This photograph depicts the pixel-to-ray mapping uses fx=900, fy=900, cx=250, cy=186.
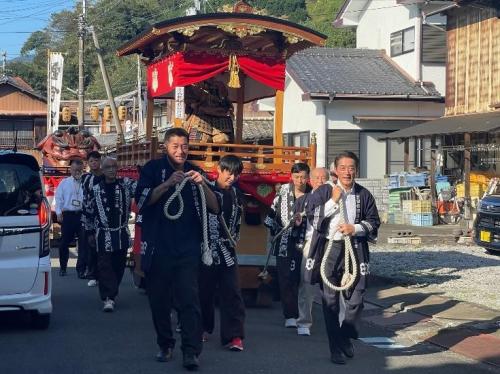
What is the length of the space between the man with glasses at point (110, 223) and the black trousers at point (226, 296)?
281 cm

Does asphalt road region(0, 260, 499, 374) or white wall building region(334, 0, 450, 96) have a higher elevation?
white wall building region(334, 0, 450, 96)

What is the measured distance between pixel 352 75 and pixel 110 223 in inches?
775

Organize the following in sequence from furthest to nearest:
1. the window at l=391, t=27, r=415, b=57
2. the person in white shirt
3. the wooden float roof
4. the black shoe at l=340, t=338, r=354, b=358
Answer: the window at l=391, t=27, r=415, b=57
the person in white shirt
the wooden float roof
the black shoe at l=340, t=338, r=354, b=358

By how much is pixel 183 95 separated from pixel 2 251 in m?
4.70

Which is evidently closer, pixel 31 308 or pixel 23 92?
pixel 31 308

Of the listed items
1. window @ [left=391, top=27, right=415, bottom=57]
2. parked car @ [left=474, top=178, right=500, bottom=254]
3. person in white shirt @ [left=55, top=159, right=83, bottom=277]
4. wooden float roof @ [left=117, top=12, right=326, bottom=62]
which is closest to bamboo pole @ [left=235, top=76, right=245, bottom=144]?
wooden float roof @ [left=117, top=12, right=326, bottom=62]

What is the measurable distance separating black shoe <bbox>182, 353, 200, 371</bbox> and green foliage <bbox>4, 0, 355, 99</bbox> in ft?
157

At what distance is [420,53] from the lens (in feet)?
97.3

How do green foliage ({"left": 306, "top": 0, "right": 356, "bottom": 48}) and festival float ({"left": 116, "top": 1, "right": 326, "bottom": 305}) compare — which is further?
green foliage ({"left": 306, "top": 0, "right": 356, "bottom": 48})

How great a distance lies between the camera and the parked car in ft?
55.9

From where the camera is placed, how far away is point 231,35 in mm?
12562

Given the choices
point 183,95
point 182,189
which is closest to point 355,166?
point 182,189

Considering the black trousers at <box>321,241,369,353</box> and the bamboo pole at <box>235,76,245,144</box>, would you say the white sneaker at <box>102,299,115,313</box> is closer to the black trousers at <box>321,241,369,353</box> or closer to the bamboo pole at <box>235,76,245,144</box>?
the black trousers at <box>321,241,369,353</box>

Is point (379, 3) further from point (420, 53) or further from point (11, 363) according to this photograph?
point (11, 363)
